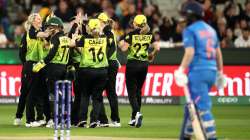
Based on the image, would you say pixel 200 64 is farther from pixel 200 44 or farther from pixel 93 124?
pixel 93 124

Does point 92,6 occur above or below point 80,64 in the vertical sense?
above

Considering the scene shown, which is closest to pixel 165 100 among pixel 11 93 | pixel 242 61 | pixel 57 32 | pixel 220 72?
pixel 242 61

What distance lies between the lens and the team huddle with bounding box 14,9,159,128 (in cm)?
1909

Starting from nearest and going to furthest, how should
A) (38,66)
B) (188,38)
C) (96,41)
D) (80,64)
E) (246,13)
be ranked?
(188,38)
(38,66)
(96,41)
(80,64)
(246,13)

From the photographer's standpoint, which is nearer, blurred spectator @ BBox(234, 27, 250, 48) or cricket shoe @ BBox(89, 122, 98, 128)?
cricket shoe @ BBox(89, 122, 98, 128)

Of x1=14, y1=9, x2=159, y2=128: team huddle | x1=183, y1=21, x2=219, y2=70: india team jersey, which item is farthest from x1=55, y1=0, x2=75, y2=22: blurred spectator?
x1=183, y1=21, x2=219, y2=70: india team jersey

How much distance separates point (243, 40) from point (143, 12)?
12.6 feet

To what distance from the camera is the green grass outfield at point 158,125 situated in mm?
18359

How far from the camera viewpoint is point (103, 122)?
20531 mm

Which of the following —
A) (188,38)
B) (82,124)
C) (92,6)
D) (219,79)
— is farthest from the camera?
(92,6)

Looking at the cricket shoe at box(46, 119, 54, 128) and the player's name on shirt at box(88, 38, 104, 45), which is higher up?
the player's name on shirt at box(88, 38, 104, 45)

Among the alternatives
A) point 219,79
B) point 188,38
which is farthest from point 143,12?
point 188,38

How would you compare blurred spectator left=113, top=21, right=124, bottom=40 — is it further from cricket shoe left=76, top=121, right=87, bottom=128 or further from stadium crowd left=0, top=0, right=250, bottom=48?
cricket shoe left=76, top=121, right=87, bottom=128

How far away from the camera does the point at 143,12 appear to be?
30938mm
